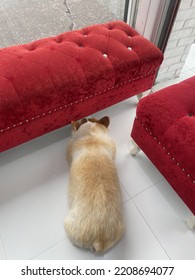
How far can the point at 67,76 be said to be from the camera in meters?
1.05

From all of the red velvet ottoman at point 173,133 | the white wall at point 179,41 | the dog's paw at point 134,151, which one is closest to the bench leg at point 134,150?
the dog's paw at point 134,151

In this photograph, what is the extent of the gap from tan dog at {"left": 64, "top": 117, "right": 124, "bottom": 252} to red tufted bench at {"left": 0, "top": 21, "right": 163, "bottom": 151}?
237 mm

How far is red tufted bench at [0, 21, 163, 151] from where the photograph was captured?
0.99 m

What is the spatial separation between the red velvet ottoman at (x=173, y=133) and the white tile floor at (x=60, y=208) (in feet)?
0.59

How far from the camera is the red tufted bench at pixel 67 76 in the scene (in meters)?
0.99

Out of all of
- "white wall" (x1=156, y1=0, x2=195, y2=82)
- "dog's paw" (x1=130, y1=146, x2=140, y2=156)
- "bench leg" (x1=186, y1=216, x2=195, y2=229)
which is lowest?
"bench leg" (x1=186, y1=216, x2=195, y2=229)

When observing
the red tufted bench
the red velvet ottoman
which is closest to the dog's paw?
the red velvet ottoman

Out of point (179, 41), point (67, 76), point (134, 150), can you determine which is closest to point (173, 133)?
point (134, 150)

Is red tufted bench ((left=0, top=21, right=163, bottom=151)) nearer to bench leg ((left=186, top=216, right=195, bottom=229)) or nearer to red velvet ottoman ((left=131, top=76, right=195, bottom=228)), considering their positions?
red velvet ottoman ((left=131, top=76, right=195, bottom=228))

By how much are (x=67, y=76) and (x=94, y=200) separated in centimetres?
58

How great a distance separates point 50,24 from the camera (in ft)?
5.51

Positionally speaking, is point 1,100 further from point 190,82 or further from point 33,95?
point 190,82
